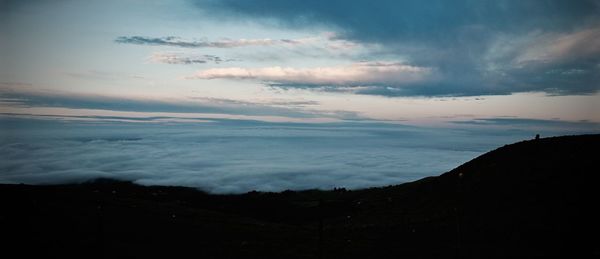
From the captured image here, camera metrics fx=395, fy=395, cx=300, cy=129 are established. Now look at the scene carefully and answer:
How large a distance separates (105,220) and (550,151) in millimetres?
80626

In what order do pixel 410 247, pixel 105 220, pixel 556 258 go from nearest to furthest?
pixel 556 258 → pixel 410 247 → pixel 105 220

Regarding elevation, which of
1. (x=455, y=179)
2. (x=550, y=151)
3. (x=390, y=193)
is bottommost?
(x=390, y=193)

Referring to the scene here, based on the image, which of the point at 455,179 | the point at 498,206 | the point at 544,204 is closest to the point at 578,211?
the point at 544,204

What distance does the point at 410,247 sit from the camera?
156ft

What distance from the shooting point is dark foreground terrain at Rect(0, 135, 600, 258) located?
137 feet

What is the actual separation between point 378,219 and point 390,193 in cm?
3473

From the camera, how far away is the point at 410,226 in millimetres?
61812

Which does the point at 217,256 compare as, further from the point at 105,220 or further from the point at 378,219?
the point at 378,219

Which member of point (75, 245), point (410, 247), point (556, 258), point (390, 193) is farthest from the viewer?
point (390, 193)

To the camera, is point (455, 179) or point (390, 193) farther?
point (390, 193)

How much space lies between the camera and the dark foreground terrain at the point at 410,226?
41.9 meters

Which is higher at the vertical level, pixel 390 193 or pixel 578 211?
pixel 578 211

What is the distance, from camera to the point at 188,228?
59.5 m

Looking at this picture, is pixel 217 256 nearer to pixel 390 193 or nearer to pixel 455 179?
pixel 455 179
